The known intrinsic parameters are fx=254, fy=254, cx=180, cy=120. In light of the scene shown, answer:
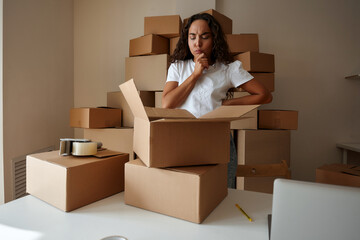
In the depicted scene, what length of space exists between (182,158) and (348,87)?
2.56 m

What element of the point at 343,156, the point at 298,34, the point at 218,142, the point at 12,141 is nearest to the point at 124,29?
the point at 12,141

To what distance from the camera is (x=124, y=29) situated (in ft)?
9.37

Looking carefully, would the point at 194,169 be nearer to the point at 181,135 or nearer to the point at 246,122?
the point at 181,135

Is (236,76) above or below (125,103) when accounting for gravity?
above

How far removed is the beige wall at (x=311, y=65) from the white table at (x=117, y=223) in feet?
6.82

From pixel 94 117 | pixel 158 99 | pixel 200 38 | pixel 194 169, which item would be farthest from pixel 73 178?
pixel 158 99

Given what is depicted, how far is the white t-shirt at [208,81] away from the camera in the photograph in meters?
1.26

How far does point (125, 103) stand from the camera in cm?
234

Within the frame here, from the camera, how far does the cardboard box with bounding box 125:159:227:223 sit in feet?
2.37

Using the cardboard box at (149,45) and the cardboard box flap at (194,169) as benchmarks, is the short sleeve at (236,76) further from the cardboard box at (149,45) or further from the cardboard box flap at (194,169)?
the cardboard box at (149,45)

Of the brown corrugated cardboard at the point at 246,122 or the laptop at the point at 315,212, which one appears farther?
the brown corrugated cardboard at the point at 246,122

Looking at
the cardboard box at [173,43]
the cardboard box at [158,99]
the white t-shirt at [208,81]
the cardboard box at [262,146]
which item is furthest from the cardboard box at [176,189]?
the cardboard box at [173,43]

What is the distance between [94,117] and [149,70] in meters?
0.63

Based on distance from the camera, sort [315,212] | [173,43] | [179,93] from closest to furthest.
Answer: [315,212], [179,93], [173,43]
